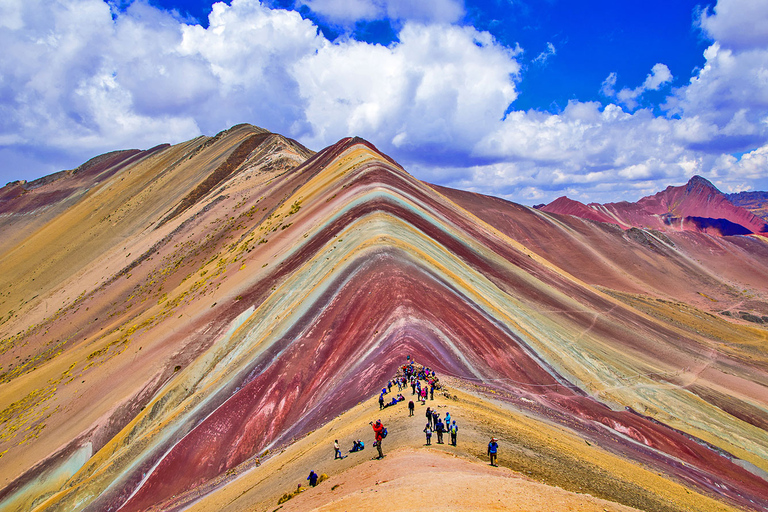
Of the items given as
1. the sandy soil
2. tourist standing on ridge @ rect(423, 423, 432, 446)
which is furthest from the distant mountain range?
tourist standing on ridge @ rect(423, 423, 432, 446)

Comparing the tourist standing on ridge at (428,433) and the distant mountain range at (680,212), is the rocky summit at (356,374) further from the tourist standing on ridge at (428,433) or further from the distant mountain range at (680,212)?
the distant mountain range at (680,212)

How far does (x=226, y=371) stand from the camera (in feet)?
95.0

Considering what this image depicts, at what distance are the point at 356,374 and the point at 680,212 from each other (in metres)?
183

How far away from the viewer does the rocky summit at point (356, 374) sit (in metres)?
15.1

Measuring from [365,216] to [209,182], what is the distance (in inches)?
2497

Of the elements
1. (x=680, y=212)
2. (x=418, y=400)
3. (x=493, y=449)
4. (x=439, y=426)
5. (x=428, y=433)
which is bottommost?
(x=493, y=449)

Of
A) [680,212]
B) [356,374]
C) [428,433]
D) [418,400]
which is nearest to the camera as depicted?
[428,433]

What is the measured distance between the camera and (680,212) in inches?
6457

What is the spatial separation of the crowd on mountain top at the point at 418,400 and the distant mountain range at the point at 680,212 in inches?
4998

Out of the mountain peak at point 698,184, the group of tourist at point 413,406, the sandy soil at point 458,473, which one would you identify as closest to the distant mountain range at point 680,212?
the mountain peak at point 698,184

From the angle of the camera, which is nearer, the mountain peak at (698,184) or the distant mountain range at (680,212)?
the distant mountain range at (680,212)

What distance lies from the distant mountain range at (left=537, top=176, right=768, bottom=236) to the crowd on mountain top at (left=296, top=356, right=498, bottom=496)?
12694cm

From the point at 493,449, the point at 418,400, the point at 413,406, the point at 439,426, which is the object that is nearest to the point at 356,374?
the point at 418,400

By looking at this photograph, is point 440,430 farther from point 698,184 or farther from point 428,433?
point 698,184
